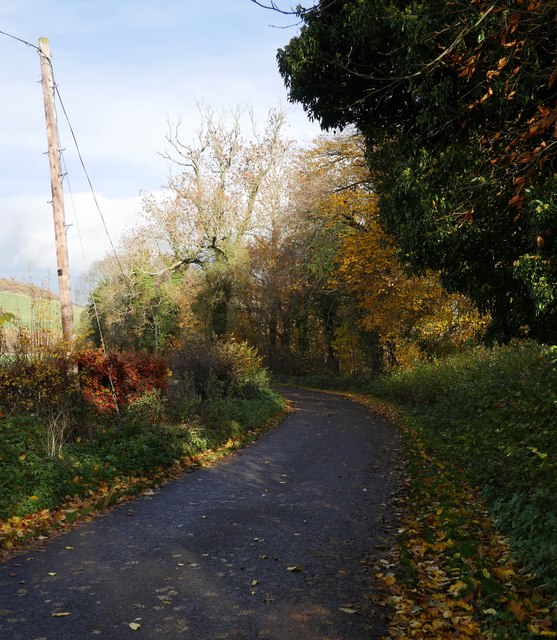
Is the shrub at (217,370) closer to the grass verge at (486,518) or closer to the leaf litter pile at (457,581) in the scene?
the grass verge at (486,518)

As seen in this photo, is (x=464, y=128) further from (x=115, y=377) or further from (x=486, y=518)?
(x=115, y=377)

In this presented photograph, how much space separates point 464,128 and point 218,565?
7147 mm

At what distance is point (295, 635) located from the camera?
165 inches

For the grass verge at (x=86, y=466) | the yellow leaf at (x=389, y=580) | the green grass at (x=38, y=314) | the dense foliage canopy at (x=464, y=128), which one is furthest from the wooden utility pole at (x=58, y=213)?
the yellow leaf at (x=389, y=580)

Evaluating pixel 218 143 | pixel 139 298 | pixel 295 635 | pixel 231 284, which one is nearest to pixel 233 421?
pixel 295 635

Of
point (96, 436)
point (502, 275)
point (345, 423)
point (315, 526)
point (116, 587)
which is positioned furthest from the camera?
point (345, 423)

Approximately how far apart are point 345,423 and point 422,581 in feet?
37.7

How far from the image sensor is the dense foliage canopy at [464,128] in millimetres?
7168

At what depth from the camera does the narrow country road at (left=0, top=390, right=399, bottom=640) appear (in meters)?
4.38

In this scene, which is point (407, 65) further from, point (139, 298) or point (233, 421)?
point (139, 298)

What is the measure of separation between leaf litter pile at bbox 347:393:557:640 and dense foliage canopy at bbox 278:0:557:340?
3055mm

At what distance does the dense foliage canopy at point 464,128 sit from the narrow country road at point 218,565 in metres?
3.72

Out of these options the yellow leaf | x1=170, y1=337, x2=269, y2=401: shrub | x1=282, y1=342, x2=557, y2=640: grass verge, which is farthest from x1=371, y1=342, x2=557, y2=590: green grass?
x1=170, y1=337, x2=269, y2=401: shrub

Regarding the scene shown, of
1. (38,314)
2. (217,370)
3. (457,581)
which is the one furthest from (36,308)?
(457,581)
